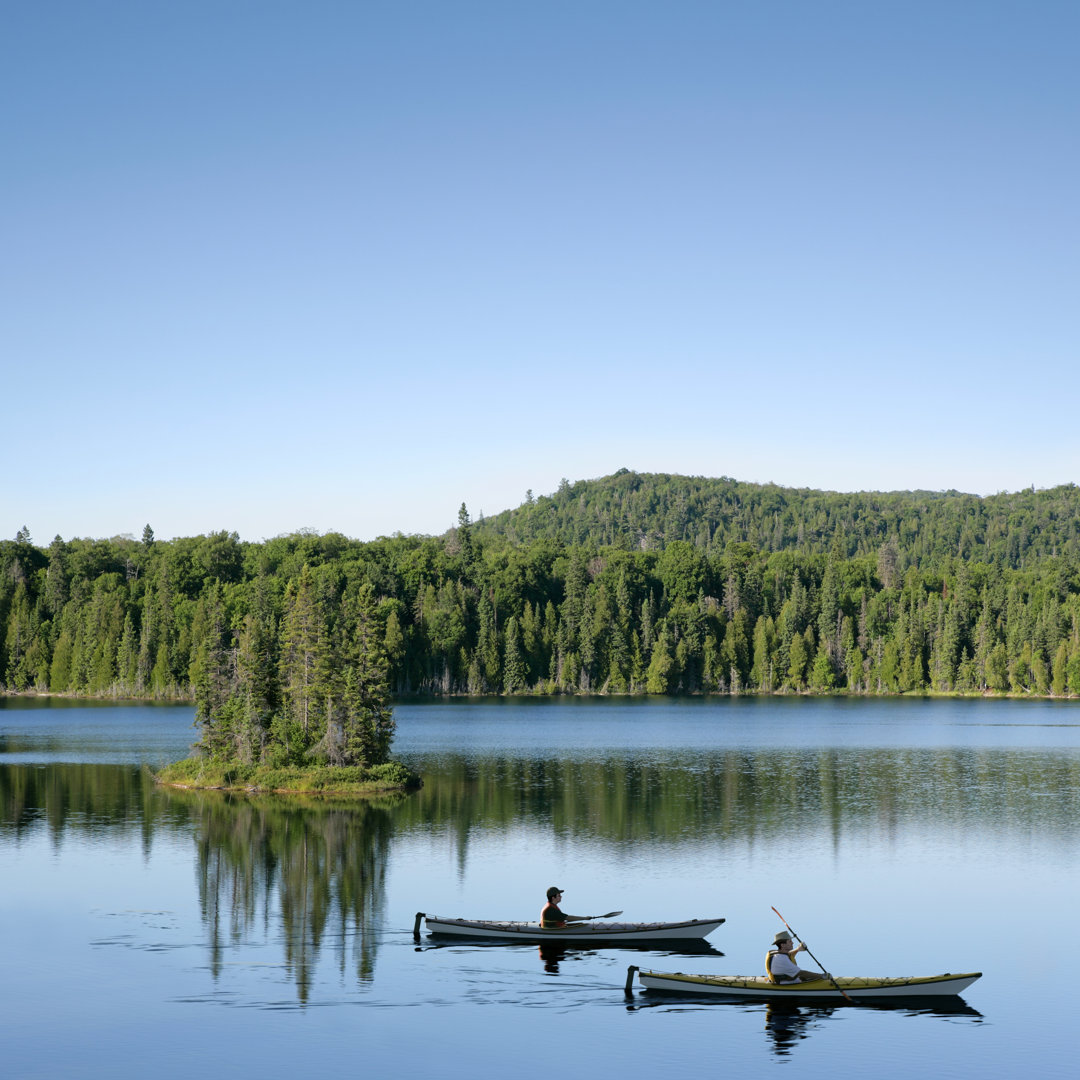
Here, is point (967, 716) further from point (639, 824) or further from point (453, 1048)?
point (453, 1048)

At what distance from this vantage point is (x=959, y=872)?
151 ft

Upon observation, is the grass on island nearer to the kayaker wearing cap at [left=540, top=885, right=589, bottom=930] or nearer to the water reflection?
the water reflection

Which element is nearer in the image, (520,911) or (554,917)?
(554,917)

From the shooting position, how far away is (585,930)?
114ft

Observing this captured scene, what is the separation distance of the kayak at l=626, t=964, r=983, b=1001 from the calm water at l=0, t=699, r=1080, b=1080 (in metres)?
0.47

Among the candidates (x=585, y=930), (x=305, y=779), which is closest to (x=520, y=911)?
(x=585, y=930)

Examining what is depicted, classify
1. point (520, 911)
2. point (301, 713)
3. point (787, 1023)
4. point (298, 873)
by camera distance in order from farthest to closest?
point (301, 713) < point (298, 873) < point (520, 911) < point (787, 1023)

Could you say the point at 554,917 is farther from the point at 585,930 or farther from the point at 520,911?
the point at 520,911

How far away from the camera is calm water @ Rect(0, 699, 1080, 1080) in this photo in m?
27.2

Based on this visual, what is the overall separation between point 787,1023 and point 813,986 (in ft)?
3.92

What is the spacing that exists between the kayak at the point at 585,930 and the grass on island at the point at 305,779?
30.4 metres

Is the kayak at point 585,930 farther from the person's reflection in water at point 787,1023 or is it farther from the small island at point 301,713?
the small island at point 301,713

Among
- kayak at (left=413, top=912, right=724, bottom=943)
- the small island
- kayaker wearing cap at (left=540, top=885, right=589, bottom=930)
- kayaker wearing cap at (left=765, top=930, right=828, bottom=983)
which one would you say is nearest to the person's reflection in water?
kayaker wearing cap at (left=765, top=930, right=828, bottom=983)

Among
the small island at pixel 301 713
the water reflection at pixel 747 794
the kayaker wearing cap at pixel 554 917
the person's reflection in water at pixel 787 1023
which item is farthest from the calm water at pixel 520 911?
the small island at pixel 301 713
